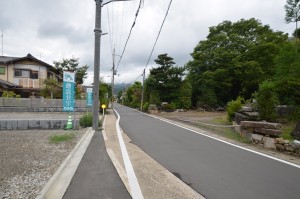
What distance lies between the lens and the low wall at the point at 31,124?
15.8m

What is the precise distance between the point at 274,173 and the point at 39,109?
2926 cm

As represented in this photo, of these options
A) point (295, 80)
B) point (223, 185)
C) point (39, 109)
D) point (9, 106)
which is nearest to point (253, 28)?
point (295, 80)

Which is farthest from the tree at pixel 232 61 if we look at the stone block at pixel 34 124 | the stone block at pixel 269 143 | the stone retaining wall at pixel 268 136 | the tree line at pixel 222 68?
the stone block at pixel 269 143

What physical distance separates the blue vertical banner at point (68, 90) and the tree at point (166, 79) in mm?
21251

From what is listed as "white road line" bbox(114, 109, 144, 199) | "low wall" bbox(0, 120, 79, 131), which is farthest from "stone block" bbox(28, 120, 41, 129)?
"white road line" bbox(114, 109, 144, 199)

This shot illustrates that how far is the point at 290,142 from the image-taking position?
856 cm

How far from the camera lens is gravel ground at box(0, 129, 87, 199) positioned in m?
5.01

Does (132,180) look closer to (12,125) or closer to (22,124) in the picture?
(22,124)

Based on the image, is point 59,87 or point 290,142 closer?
point 290,142

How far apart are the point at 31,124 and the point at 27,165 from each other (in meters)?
10.1

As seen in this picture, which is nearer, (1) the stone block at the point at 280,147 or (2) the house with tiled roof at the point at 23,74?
(1) the stone block at the point at 280,147

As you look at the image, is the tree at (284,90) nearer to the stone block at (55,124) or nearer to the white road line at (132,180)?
the white road line at (132,180)

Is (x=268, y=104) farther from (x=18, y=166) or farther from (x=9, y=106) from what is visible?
(x=9, y=106)

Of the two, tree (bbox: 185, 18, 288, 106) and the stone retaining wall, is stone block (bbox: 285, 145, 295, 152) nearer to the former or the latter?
the stone retaining wall
